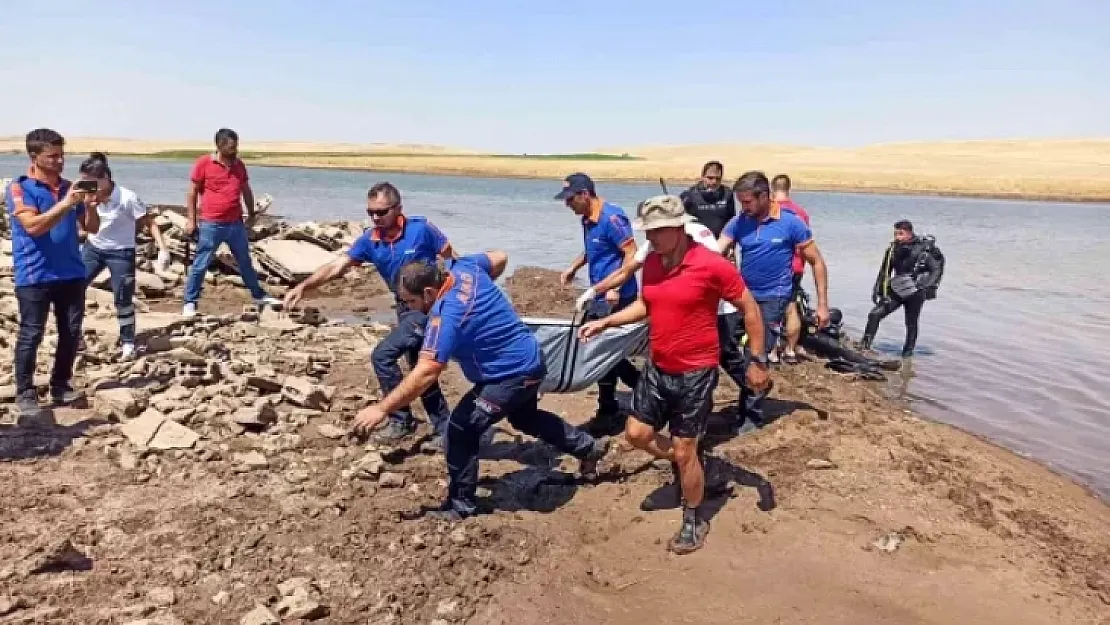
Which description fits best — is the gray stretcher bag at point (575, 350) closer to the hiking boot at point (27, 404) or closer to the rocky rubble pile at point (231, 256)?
the hiking boot at point (27, 404)

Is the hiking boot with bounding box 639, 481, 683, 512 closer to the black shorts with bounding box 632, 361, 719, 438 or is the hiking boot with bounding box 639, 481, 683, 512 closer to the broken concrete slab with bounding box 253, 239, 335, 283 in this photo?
the black shorts with bounding box 632, 361, 719, 438

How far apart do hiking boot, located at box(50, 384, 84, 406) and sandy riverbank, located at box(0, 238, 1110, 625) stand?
158 millimetres

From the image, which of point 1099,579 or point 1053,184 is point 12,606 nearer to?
point 1099,579

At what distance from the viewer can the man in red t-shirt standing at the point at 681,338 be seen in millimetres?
4312

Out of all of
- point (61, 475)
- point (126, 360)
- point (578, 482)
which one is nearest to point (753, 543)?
point (578, 482)

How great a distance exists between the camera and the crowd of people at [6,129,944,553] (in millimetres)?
4355

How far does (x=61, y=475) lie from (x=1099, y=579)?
20.4 feet

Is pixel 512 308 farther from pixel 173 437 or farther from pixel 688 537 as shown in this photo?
pixel 173 437

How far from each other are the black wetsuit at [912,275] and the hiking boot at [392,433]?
22.1 ft

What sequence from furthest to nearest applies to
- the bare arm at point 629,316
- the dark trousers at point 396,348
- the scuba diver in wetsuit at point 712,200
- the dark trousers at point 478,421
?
the scuba diver in wetsuit at point 712,200, the dark trousers at point 396,348, the bare arm at point 629,316, the dark trousers at point 478,421

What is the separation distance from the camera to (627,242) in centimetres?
593

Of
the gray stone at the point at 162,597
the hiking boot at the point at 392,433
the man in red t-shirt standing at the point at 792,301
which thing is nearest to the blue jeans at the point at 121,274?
the hiking boot at the point at 392,433

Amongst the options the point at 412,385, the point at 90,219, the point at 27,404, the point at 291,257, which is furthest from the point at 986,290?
the point at 27,404

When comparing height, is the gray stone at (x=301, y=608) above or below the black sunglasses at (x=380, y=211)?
below
